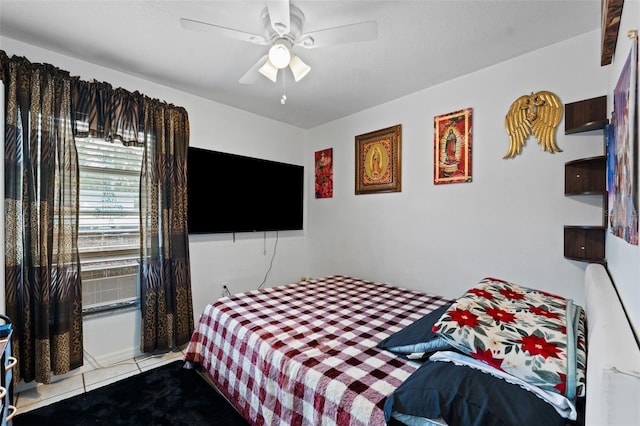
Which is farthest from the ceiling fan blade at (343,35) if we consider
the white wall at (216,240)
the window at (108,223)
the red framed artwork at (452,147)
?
the window at (108,223)

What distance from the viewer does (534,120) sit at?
2205 millimetres

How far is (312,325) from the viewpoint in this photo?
73.7 inches

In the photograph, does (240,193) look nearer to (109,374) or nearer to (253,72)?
(253,72)

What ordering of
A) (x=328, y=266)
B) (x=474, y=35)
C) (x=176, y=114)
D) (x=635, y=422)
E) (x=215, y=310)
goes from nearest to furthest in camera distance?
(x=635, y=422) < (x=474, y=35) < (x=215, y=310) < (x=176, y=114) < (x=328, y=266)

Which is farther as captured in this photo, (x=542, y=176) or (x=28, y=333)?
(x=542, y=176)

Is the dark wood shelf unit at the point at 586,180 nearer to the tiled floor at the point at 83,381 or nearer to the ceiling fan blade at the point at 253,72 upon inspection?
the ceiling fan blade at the point at 253,72

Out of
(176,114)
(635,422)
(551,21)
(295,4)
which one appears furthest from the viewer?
(176,114)

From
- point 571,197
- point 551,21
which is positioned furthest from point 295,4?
point 571,197

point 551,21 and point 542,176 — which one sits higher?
point 551,21

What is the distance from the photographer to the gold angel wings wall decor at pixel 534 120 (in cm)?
212

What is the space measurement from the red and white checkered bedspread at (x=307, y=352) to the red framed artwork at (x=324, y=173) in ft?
5.07

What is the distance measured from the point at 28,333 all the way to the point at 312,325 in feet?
6.55

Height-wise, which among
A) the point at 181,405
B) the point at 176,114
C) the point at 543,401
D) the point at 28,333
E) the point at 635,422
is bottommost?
the point at 181,405

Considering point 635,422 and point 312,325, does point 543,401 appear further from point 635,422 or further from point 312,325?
point 312,325
